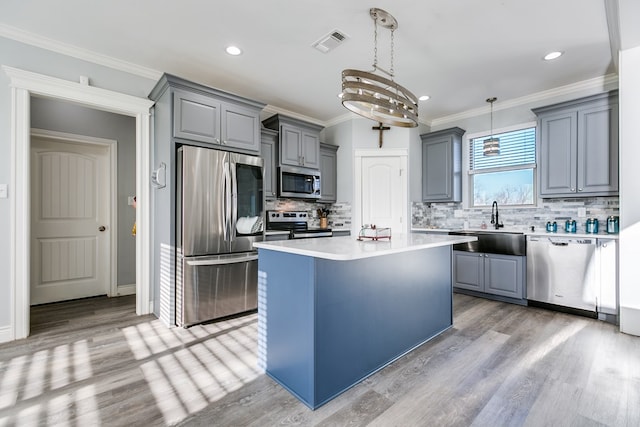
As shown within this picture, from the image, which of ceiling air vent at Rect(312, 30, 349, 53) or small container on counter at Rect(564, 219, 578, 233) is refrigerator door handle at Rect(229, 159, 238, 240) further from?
small container on counter at Rect(564, 219, 578, 233)

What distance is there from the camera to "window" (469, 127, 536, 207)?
4211 millimetres

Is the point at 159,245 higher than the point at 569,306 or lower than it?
higher

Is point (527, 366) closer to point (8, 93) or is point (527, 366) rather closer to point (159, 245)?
point (159, 245)

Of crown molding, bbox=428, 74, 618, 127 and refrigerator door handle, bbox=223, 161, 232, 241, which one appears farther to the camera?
crown molding, bbox=428, 74, 618, 127

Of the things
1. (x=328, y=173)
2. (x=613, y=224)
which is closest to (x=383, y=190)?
(x=328, y=173)

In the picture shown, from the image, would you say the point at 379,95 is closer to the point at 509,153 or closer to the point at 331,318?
the point at 331,318

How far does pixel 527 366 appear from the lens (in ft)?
7.20

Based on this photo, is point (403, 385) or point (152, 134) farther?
point (152, 134)

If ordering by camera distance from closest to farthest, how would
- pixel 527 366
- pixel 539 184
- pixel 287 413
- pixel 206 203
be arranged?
1. pixel 287 413
2. pixel 527 366
3. pixel 206 203
4. pixel 539 184

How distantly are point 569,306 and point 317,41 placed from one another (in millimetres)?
3805

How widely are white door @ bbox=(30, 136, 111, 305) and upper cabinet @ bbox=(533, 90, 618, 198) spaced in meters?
5.69

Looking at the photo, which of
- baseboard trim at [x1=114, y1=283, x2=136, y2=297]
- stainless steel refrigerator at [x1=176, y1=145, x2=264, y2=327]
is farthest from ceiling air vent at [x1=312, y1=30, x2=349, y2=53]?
baseboard trim at [x1=114, y1=283, x2=136, y2=297]

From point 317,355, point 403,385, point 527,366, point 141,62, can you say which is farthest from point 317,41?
point 527,366

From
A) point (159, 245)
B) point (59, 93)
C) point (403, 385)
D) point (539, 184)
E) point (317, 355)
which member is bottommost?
point (403, 385)
